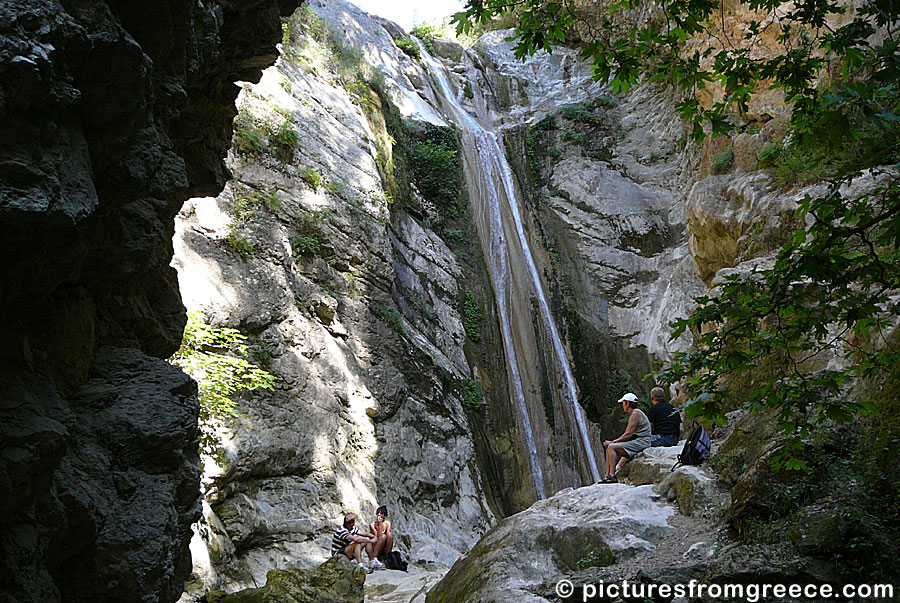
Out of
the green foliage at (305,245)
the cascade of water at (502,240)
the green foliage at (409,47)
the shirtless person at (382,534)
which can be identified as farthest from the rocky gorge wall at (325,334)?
the green foliage at (409,47)

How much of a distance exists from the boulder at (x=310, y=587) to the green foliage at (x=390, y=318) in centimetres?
605

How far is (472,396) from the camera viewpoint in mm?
13711

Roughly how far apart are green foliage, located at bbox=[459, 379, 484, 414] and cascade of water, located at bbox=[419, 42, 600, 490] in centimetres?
124

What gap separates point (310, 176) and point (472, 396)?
5872 mm

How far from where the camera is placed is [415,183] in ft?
58.4

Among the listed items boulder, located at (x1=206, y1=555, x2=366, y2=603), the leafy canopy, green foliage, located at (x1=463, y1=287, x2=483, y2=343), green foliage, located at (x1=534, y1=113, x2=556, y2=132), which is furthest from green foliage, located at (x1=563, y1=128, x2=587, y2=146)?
boulder, located at (x1=206, y1=555, x2=366, y2=603)

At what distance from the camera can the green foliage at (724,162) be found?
38.8 ft

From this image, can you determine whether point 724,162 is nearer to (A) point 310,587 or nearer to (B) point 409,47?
(A) point 310,587

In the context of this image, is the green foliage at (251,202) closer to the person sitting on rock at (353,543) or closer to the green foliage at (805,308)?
the person sitting on rock at (353,543)

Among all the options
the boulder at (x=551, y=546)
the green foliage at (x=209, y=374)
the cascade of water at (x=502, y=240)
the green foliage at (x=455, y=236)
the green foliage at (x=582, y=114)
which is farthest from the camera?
the green foliage at (x=582, y=114)

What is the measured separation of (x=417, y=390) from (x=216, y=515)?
4957 millimetres

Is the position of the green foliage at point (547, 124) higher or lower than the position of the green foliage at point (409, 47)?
lower

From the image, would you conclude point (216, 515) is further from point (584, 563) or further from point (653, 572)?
point (653, 572)

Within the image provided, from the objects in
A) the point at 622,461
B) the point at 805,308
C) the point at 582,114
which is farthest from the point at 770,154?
the point at 582,114
